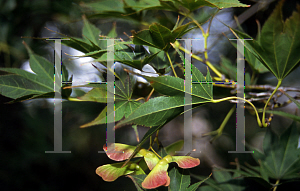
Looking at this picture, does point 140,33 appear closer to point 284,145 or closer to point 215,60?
point 284,145

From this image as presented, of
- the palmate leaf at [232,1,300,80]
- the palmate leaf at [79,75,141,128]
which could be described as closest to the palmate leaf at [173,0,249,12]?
the palmate leaf at [232,1,300,80]

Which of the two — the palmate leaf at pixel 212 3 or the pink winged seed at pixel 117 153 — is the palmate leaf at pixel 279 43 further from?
the pink winged seed at pixel 117 153

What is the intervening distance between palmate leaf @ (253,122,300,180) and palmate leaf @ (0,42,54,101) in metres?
0.46

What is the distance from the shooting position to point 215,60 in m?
1.04

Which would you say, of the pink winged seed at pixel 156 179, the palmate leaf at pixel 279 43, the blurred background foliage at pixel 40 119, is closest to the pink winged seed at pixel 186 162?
the pink winged seed at pixel 156 179

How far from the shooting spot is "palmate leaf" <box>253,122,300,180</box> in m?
0.41

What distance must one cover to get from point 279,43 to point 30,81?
387 mm

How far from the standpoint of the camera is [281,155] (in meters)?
0.42

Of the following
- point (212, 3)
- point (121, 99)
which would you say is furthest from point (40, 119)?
point (212, 3)

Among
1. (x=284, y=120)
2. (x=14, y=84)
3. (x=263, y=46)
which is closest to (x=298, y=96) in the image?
(x=263, y=46)

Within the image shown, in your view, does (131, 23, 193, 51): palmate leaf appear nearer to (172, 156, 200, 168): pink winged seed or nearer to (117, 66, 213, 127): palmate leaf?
(117, 66, 213, 127): palmate leaf

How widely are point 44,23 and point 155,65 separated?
0.90 metres

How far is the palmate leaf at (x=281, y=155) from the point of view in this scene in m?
0.41

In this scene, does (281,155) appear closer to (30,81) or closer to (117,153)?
(117,153)
